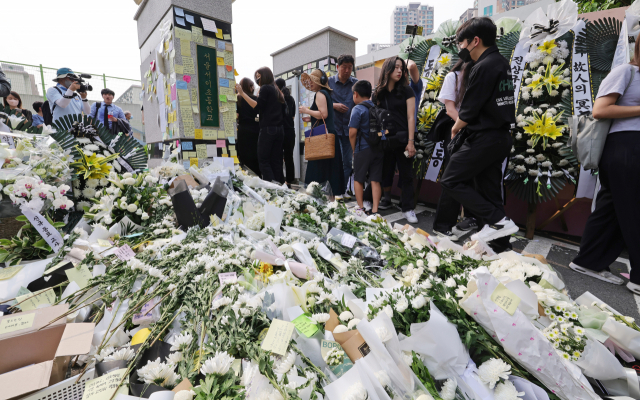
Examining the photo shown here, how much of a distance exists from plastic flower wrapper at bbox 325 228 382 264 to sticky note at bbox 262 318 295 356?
1.93ft

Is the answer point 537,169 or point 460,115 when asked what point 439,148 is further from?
point 460,115

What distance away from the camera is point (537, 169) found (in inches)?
109

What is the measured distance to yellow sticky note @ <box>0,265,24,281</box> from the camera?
1.04 m

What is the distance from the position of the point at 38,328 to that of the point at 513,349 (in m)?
1.13

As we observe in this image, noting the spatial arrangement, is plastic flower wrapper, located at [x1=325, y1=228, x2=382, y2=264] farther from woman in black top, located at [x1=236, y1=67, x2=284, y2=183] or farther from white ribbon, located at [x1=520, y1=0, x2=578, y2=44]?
white ribbon, located at [x1=520, y1=0, x2=578, y2=44]

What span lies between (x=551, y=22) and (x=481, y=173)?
1779 millimetres

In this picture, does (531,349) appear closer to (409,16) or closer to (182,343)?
(182,343)

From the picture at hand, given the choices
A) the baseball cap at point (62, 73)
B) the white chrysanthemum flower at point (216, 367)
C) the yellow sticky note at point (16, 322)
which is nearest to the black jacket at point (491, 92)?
the white chrysanthemum flower at point (216, 367)

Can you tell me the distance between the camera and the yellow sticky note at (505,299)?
2.31 ft

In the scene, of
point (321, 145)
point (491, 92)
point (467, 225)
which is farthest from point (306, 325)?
point (321, 145)

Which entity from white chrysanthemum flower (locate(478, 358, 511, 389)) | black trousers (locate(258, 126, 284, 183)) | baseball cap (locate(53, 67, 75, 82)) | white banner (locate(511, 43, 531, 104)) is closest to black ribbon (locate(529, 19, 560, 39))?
white banner (locate(511, 43, 531, 104))

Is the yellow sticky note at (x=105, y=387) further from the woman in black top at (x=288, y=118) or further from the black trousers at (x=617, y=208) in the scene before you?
the woman in black top at (x=288, y=118)

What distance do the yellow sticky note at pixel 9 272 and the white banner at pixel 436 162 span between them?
357 centimetres

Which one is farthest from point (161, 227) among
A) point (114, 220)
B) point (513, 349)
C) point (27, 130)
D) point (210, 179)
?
point (513, 349)
